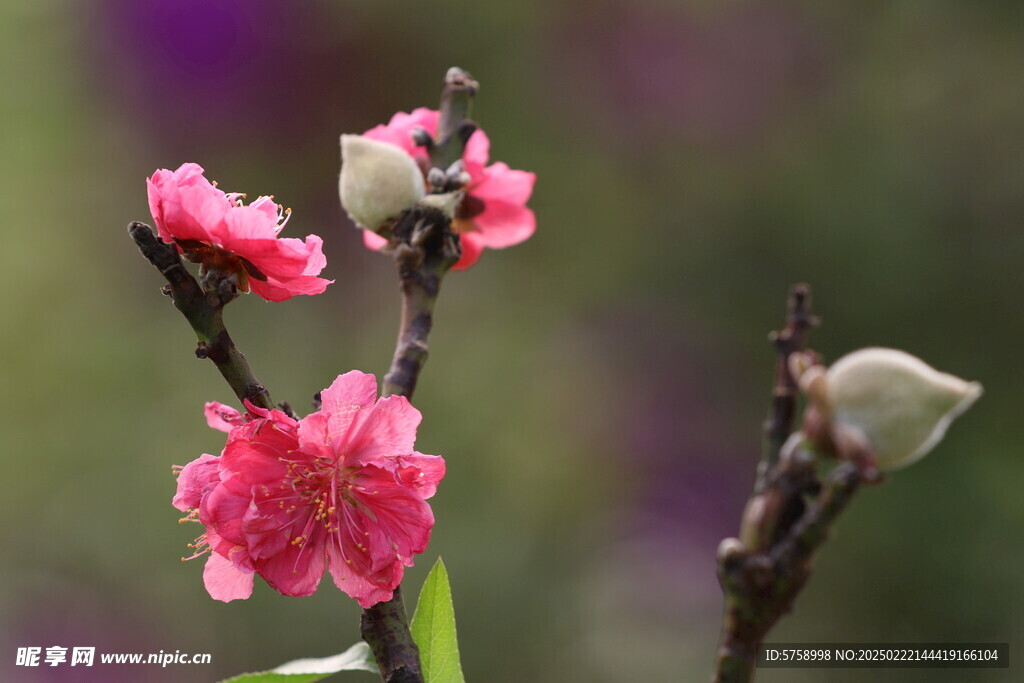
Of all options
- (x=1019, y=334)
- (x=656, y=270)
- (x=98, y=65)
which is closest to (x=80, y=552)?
(x=98, y=65)

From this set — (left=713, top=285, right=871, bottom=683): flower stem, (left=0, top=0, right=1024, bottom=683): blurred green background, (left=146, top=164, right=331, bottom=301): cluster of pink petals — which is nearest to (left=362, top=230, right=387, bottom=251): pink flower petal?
(left=146, top=164, right=331, bottom=301): cluster of pink petals

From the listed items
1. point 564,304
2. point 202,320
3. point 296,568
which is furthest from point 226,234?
point 564,304

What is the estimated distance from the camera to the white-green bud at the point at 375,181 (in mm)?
604

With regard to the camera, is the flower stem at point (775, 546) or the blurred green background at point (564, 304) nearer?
the flower stem at point (775, 546)

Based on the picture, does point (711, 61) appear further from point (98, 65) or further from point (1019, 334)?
point (98, 65)

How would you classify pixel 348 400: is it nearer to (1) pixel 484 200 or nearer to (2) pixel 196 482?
(2) pixel 196 482

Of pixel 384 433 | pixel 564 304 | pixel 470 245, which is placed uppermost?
pixel 564 304

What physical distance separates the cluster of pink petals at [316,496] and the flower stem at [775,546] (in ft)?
0.55

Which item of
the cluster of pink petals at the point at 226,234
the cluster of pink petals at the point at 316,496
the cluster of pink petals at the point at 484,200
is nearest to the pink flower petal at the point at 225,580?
the cluster of pink petals at the point at 316,496

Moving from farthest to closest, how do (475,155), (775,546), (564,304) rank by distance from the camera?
(564,304) < (475,155) < (775,546)

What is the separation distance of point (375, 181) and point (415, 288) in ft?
0.21

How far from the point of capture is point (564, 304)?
6.48 ft

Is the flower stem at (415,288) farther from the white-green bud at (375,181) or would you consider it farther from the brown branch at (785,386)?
the brown branch at (785,386)

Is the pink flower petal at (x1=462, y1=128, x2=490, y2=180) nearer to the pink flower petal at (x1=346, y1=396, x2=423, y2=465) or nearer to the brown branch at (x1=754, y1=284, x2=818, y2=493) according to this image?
the pink flower petal at (x1=346, y1=396, x2=423, y2=465)
